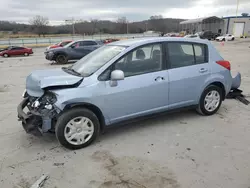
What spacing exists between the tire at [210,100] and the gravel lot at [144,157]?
0.53 feet

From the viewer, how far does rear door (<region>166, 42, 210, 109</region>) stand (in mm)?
3924

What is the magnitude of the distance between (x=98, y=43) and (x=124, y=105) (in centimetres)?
1354

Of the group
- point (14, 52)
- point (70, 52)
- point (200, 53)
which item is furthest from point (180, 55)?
→ point (14, 52)

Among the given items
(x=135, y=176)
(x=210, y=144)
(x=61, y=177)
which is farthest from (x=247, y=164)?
(x=61, y=177)

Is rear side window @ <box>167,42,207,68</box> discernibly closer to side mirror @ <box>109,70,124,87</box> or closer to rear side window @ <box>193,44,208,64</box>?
rear side window @ <box>193,44,208,64</box>

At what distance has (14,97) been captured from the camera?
20.6 ft

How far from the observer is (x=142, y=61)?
12.2 ft

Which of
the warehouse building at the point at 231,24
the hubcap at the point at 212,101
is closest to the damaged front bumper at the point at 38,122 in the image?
the hubcap at the point at 212,101

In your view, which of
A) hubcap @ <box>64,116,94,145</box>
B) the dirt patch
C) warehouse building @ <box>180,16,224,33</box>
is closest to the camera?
the dirt patch

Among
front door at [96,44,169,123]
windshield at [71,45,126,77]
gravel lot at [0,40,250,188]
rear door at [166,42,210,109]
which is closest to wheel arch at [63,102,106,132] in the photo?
front door at [96,44,169,123]

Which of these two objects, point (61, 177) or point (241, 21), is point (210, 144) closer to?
point (61, 177)

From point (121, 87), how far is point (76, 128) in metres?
0.94

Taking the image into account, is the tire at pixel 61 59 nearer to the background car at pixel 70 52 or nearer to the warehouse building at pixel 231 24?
the background car at pixel 70 52

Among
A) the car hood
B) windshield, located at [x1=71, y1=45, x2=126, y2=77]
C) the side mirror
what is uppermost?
windshield, located at [x1=71, y1=45, x2=126, y2=77]
